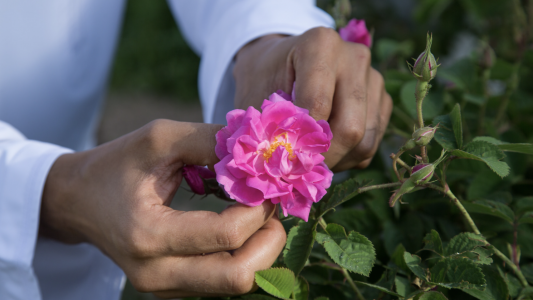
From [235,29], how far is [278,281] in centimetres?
64

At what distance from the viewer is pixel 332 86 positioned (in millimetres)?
689

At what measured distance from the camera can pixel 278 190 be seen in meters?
0.57

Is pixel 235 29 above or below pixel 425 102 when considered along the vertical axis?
above

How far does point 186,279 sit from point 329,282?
0.71ft

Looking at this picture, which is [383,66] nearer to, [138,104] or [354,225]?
[354,225]

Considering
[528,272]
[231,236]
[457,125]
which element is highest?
[457,125]

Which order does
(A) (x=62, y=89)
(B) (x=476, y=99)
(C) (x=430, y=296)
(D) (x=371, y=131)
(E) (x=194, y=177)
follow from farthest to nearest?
(A) (x=62, y=89) < (B) (x=476, y=99) < (D) (x=371, y=131) < (E) (x=194, y=177) < (C) (x=430, y=296)

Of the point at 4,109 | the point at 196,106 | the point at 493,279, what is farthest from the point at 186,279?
the point at 196,106

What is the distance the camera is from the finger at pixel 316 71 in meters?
0.66

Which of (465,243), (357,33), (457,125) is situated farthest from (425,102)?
(465,243)

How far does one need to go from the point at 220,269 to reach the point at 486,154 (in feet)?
1.30

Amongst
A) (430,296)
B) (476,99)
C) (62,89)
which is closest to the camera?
(430,296)

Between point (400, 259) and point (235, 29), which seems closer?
point (400, 259)

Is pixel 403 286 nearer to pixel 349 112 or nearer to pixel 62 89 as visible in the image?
pixel 349 112
